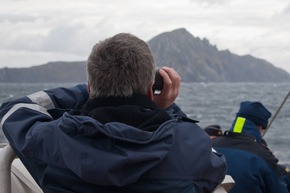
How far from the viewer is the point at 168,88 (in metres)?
2.01

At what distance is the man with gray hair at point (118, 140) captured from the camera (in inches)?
68.4

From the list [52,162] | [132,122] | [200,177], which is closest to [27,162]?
[52,162]

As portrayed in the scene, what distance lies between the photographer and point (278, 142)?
715 inches

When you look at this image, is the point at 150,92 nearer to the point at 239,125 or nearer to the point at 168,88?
the point at 168,88

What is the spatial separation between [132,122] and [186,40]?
12561 cm

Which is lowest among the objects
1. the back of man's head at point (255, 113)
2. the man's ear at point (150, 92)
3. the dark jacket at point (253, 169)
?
the dark jacket at point (253, 169)

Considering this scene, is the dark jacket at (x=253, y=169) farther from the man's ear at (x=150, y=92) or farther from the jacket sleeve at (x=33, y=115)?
the man's ear at (x=150, y=92)

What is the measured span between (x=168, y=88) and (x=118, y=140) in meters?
0.35

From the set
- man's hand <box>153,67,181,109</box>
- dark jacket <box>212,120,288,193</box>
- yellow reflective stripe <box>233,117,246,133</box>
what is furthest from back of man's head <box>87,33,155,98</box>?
yellow reflective stripe <box>233,117,246,133</box>

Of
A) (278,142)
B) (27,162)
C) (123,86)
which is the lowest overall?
(278,142)

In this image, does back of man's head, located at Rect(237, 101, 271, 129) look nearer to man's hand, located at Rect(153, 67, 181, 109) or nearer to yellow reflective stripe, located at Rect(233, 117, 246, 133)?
yellow reflective stripe, located at Rect(233, 117, 246, 133)

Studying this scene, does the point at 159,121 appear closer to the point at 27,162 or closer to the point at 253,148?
the point at 27,162

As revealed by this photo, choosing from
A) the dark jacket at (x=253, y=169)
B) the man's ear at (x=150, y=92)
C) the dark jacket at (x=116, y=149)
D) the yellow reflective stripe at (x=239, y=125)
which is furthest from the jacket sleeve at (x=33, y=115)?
the yellow reflective stripe at (x=239, y=125)

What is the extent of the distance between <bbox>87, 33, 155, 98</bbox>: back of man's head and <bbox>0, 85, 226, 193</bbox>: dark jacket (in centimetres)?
3
